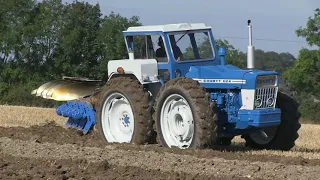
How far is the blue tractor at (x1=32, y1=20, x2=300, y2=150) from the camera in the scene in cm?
1116

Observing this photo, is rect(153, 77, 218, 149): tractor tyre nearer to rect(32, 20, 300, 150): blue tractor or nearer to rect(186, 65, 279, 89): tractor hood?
rect(32, 20, 300, 150): blue tractor

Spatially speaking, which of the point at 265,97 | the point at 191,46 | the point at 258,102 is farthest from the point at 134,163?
the point at 191,46

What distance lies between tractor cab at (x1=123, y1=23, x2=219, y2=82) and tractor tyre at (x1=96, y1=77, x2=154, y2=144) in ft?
1.90

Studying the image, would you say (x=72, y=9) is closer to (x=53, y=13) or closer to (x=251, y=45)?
(x=53, y=13)

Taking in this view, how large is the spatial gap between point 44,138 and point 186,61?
308cm

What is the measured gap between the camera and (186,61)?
12211 millimetres

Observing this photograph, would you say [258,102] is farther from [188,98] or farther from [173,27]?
[173,27]

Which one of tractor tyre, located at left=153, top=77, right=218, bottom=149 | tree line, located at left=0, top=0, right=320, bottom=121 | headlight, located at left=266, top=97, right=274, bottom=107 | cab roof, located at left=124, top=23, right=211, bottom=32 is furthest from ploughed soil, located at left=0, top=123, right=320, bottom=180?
tree line, located at left=0, top=0, right=320, bottom=121

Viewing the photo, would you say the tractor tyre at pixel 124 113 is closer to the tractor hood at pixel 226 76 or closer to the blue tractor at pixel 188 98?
the blue tractor at pixel 188 98

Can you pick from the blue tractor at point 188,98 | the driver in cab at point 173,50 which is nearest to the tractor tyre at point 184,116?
the blue tractor at point 188,98

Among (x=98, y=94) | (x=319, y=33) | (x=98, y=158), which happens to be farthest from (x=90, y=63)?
(x=98, y=158)

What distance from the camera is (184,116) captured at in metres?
11.4

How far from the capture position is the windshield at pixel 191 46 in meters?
12.2

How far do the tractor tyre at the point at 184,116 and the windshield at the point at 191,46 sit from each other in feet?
3.05
